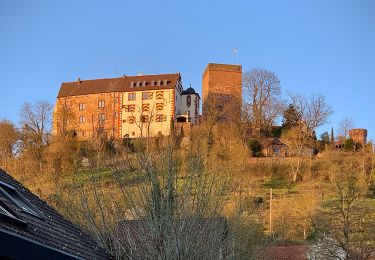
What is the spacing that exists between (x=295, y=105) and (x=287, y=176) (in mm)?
16653

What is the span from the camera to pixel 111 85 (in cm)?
7775

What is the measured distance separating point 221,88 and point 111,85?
16.0 metres

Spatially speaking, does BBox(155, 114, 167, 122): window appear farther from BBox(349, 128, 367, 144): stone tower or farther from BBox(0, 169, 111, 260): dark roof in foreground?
BBox(0, 169, 111, 260): dark roof in foreground

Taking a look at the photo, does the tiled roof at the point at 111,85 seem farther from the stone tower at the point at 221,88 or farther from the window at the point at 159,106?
the stone tower at the point at 221,88

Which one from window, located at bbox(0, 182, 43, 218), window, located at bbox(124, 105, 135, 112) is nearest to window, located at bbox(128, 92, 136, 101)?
window, located at bbox(124, 105, 135, 112)

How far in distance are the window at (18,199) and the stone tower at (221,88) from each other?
61129 mm

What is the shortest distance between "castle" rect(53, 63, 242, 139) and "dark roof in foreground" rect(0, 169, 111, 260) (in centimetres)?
6049

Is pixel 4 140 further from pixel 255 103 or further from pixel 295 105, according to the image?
pixel 295 105

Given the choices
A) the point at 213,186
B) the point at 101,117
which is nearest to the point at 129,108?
the point at 101,117

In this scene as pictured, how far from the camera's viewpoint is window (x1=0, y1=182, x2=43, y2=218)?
7520 mm

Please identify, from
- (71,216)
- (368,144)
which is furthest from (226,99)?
(71,216)

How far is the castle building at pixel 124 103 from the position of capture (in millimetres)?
72312

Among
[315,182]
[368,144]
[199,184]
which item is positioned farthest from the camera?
[368,144]

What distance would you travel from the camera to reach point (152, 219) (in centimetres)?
995
